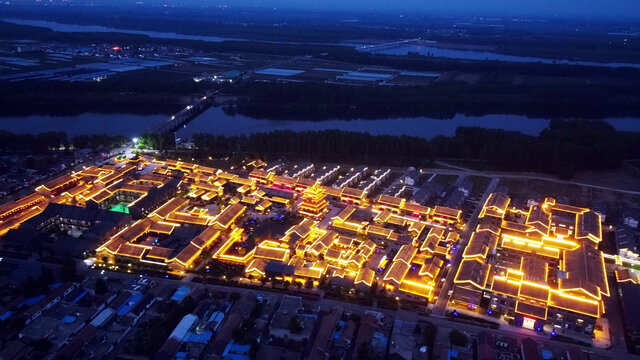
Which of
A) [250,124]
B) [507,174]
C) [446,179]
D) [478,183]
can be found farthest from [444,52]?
[478,183]

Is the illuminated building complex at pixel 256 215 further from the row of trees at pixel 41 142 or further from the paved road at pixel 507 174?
the row of trees at pixel 41 142

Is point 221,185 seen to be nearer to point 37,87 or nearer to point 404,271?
point 404,271

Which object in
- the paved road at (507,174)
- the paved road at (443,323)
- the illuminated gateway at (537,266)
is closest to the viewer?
the paved road at (443,323)

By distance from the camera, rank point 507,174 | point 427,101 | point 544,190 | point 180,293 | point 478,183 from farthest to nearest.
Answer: point 427,101 < point 507,174 < point 478,183 < point 544,190 < point 180,293

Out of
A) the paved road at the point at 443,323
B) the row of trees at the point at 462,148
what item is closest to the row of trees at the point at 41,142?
the row of trees at the point at 462,148

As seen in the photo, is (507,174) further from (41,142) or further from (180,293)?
(41,142)

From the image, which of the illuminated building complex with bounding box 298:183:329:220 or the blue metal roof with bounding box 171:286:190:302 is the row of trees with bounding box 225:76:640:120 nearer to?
the illuminated building complex with bounding box 298:183:329:220
